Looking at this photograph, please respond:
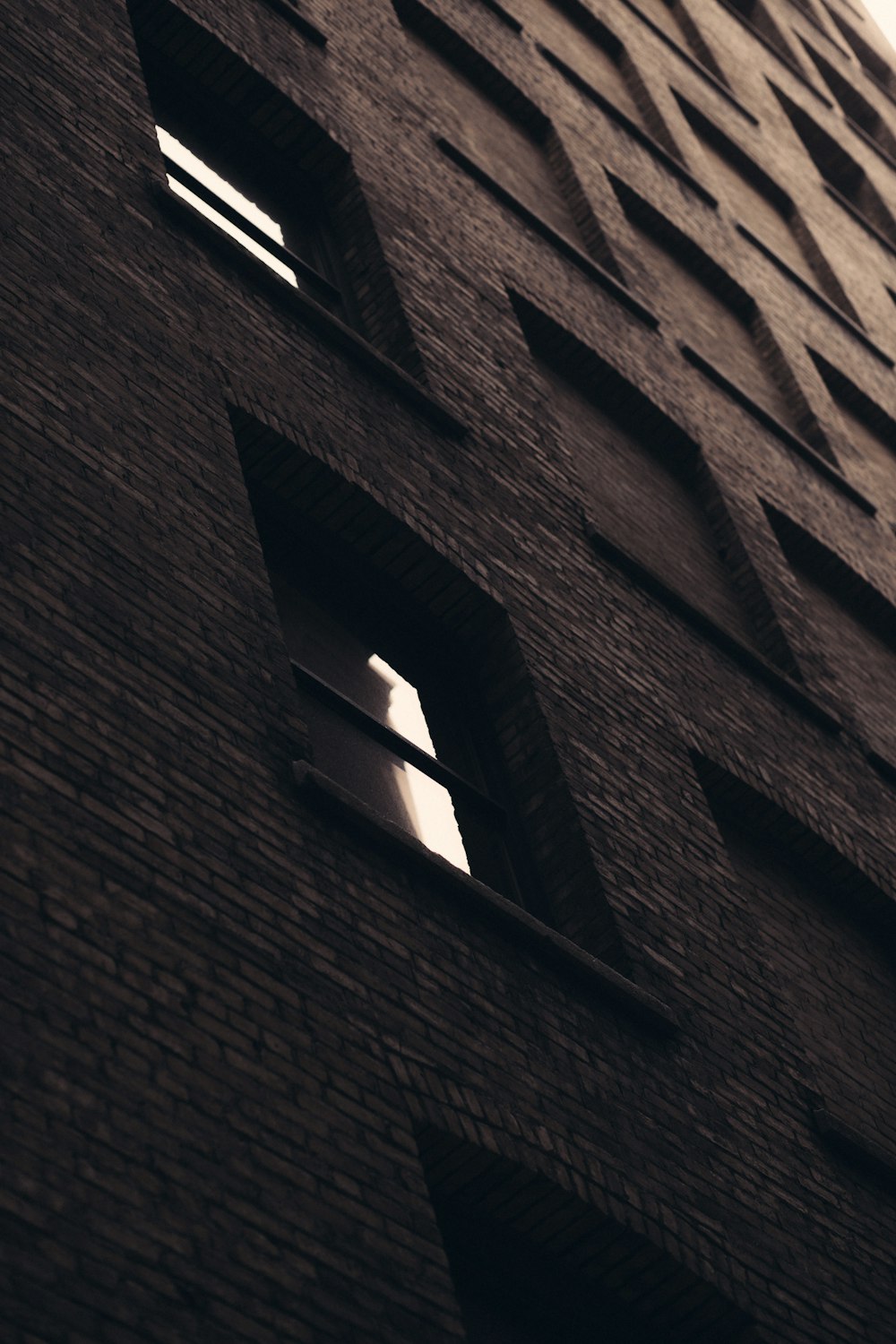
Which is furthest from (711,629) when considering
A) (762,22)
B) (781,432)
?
(762,22)

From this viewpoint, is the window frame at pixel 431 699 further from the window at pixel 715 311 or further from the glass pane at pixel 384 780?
the window at pixel 715 311

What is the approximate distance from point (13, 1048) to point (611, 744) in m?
4.38

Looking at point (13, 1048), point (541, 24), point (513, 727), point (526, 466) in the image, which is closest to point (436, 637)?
point (513, 727)

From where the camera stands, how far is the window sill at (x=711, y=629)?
33.4 ft

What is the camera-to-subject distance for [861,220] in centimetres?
2241

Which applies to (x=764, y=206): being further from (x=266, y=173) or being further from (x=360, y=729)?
(x=360, y=729)

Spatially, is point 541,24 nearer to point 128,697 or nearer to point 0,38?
Answer: point 0,38

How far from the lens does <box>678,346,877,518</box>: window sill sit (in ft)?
46.1

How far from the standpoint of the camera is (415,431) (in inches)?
369

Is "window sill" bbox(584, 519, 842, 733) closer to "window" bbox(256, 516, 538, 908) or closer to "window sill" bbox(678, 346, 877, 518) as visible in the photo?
"window" bbox(256, 516, 538, 908)

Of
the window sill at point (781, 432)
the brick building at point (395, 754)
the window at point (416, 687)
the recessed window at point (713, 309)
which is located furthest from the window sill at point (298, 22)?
the window at point (416, 687)

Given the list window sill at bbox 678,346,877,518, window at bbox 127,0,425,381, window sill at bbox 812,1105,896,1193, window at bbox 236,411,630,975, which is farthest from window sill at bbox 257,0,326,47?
window sill at bbox 812,1105,896,1193

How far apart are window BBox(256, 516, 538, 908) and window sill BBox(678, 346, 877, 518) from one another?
5.70 metres

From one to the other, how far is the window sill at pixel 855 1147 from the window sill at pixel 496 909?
92 cm
